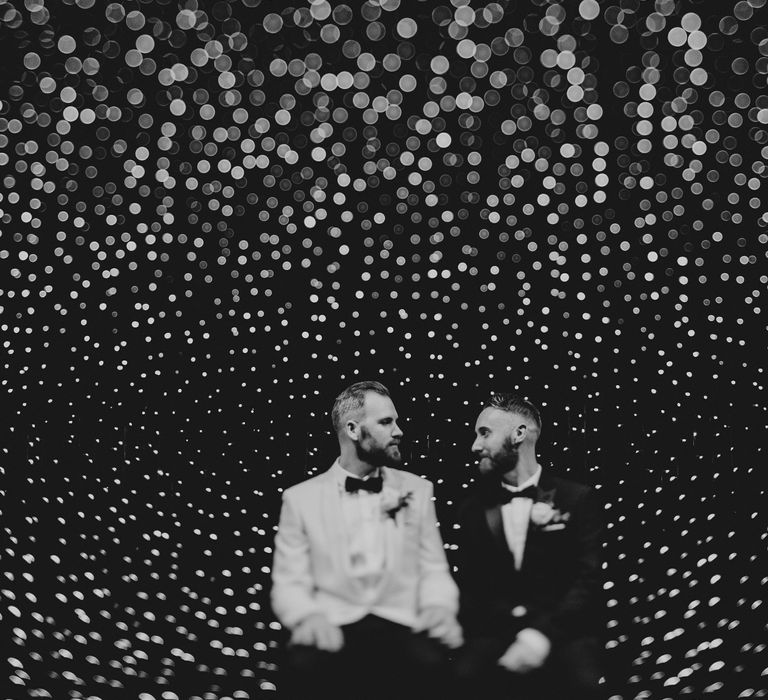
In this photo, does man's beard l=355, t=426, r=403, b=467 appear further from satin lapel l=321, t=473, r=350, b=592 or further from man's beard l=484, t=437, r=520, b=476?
man's beard l=484, t=437, r=520, b=476

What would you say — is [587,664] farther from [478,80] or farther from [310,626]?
[478,80]

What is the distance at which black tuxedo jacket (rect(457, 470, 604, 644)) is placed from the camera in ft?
6.98

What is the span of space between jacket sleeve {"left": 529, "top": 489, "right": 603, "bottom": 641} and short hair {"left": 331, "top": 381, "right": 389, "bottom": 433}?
1.87 ft

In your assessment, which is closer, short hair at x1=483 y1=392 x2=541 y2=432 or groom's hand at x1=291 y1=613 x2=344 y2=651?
groom's hand at x1=291 y1=613 x2=344 y2=651

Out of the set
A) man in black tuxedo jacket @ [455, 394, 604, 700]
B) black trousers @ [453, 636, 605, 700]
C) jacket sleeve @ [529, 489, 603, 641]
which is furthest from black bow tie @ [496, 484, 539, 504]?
black trousers @ [453, 636, 605, 700]

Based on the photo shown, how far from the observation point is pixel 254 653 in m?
3.57

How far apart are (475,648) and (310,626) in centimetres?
41

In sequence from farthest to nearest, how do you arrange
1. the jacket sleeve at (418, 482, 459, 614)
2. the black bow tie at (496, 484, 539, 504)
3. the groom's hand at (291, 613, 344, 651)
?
the black bow tie at (496, 484, 539, 504)
the jacket sleeve at (418, 482, 459, 614)
the groom's hand at (291, 613, 344, 651)

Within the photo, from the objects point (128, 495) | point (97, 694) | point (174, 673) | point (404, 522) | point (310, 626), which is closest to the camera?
point (310, 626)

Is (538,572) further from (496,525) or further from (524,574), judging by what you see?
(496,525)

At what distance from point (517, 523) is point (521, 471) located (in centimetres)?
13

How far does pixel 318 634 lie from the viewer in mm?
2012

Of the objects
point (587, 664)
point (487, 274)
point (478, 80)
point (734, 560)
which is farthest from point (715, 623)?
point (478, 80)

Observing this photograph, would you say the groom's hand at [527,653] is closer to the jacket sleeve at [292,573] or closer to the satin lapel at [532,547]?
the satin lapel at [532,547]
